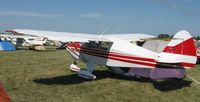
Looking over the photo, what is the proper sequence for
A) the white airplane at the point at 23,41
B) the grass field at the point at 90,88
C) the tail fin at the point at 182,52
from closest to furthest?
1. the grass field at the point at 90,88
2. the tail fin at the point at 182,52
3. the white airplane at the point at 23,41

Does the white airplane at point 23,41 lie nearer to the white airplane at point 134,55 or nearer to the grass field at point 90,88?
the grass field at point 90,88

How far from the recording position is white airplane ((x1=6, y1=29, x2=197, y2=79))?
429 inches

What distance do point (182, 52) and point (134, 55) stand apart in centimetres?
174

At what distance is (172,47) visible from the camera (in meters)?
11.0

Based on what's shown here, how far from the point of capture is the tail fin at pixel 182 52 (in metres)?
10.8

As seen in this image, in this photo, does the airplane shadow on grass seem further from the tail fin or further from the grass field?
the tail fin

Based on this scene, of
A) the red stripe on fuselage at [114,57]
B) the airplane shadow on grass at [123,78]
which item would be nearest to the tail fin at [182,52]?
the red stripe on fuselage at [114,57]

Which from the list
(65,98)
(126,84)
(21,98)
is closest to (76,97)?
(65,98)

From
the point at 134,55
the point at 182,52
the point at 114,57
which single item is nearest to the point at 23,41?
the point at 114,57

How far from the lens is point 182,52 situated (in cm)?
1088

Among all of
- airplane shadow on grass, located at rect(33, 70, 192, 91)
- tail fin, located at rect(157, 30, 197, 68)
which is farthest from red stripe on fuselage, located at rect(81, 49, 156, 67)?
airplane shadow on grass, located at rect(33, 70, 192, 91)

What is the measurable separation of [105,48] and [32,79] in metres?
3.04

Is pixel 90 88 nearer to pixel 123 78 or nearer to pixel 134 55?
pixel 134 55

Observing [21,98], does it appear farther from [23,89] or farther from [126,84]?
[126,84]
